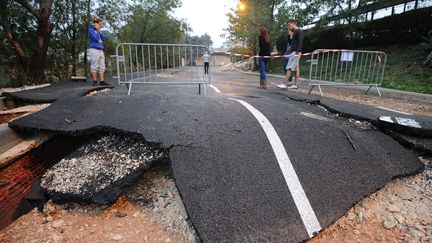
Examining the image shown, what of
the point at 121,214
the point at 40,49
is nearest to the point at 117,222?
the point at 121,214

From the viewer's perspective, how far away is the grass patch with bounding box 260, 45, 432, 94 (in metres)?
9.59

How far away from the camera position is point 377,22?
55.3ft

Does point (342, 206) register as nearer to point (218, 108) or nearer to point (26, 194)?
point (218, 108)

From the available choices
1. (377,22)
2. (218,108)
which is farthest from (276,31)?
(218,108)

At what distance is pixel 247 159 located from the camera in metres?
2.76

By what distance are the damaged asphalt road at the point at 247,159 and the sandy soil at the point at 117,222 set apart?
27cm

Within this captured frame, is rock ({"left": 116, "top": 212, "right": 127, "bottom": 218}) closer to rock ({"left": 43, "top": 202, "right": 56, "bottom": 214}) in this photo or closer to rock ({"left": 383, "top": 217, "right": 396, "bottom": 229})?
rock ({"left": 43, "top": 202, "right": 56, "bottom": 214})

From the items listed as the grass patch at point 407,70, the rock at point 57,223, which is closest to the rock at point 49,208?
the rock at point 57,223

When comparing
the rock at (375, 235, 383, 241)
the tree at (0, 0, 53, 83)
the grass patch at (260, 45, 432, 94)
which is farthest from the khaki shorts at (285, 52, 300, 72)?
the tree at (0, 0, 53, 83)

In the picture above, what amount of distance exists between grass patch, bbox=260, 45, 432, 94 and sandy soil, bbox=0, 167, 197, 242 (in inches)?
387

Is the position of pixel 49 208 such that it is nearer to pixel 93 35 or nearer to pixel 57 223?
pixel 57 223

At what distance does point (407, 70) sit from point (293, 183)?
12.4 m

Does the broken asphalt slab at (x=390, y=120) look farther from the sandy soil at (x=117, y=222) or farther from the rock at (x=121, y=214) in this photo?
the rock at (x=121, y=214)

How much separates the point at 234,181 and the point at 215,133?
0.87 m
